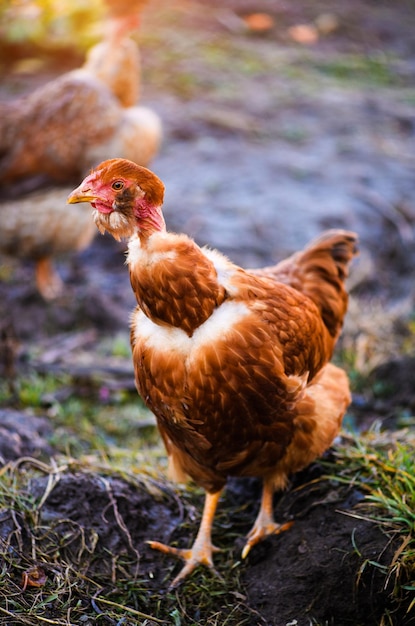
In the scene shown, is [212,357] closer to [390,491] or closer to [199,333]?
[199,333]

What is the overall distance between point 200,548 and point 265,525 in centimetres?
30

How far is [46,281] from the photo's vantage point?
5.68 meters

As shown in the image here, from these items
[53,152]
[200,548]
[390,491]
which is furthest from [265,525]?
[53,152]

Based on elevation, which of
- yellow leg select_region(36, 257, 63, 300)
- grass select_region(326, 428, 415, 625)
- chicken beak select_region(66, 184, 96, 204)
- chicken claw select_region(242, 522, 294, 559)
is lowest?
yellow leg select_region(36, 257, 63, 300)

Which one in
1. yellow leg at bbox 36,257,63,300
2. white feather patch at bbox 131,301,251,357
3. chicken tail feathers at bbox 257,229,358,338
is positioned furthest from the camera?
yellow leg at bbox 36,257,63,300

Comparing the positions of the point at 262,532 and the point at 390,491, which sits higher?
the point at 390,491

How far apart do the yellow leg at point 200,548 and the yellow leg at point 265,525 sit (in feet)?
0.51

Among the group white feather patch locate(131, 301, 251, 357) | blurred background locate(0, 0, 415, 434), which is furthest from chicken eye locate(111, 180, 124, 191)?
blurred background locate(0, 0, 415, 434)

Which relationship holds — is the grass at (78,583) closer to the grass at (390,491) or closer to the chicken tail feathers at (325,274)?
the grass at (390,491)

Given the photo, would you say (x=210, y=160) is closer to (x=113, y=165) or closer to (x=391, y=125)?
(x=391, y=125)

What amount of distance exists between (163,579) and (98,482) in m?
0.54

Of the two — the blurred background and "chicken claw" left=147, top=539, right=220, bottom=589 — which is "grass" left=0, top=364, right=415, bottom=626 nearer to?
"chicken claw" left=147, top=539, right=220, bottom=589

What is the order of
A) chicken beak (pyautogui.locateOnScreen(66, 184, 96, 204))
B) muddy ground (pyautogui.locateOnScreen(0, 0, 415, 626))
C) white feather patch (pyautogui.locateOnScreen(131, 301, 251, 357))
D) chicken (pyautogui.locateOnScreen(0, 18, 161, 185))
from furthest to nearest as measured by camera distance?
1. chicken (pyautogui.locateOnScreen(0, 18, 161, 185))
2. muddy ground (pyautogui.locateOnScreen(0, 0, 415, 626))
3. white feather patch (pyautogui.locateOnScreen(131, 301, 251, 357))
4. chicken beak (pyautogui.locateOnScreen(66, 184, 96, 204))

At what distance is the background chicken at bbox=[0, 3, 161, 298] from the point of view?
5.41 metres
